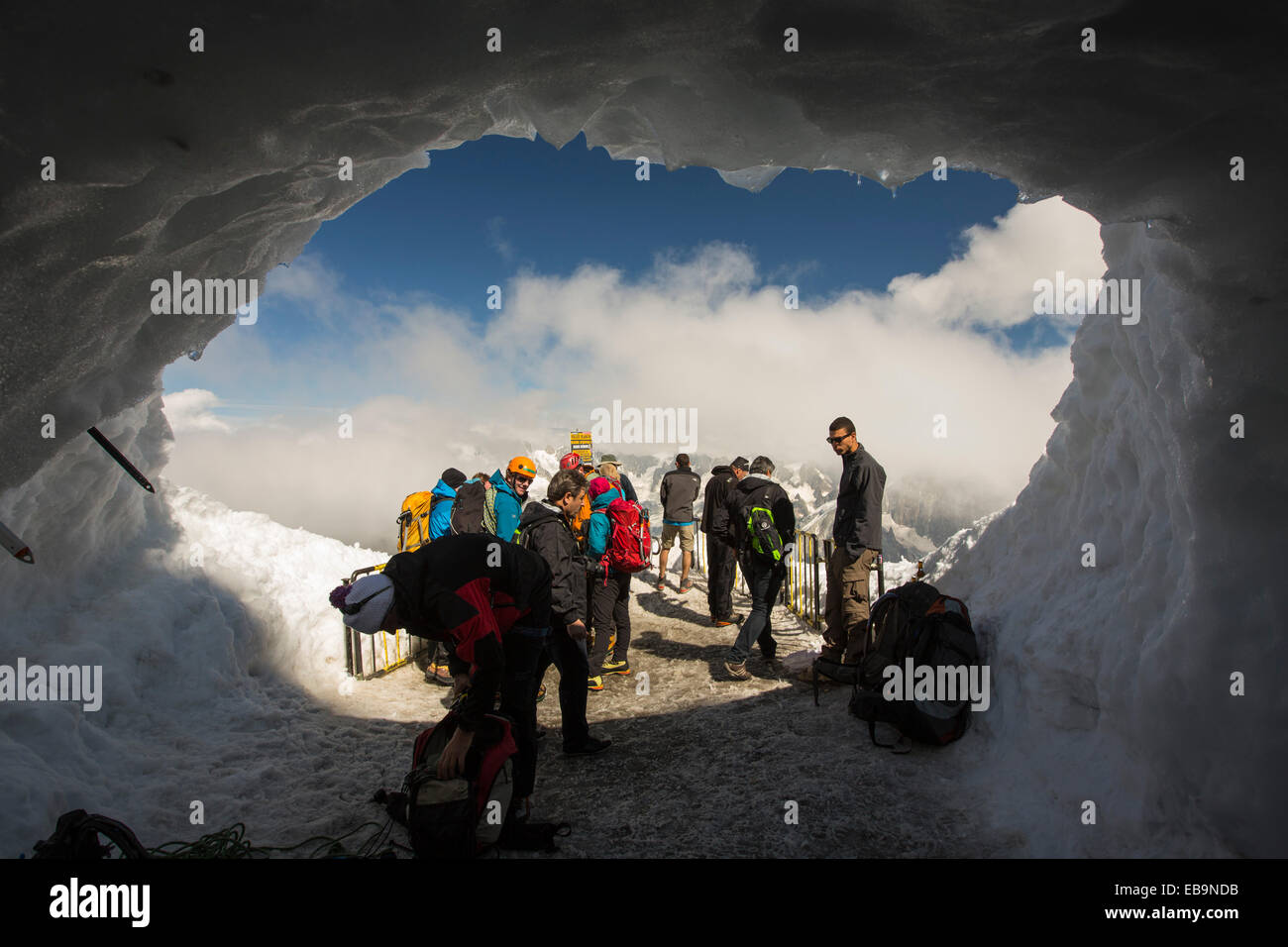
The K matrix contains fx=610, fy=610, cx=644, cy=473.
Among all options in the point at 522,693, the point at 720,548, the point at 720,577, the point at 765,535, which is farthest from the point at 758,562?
the point at 522,693

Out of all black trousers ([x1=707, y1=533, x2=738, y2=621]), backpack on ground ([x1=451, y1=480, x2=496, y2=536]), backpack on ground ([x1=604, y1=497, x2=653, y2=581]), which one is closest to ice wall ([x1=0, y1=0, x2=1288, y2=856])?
backpack on ground ([x1=451, y1=480, x2=496, y2=536])

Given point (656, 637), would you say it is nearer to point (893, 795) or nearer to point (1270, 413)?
point (893, 795)

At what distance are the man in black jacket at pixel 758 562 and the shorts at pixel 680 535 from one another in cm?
449

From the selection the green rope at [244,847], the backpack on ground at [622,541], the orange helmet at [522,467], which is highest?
the orange helmet at [522,467]

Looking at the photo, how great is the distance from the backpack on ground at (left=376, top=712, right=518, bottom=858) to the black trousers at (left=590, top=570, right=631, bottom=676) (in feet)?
9.71

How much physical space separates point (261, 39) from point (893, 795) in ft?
17.8

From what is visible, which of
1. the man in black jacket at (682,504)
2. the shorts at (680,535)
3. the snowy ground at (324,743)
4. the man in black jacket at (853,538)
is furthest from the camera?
the shorts at (680,535)

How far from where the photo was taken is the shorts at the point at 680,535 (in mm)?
11234

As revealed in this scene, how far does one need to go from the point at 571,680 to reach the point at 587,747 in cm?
60

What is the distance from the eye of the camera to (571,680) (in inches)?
190

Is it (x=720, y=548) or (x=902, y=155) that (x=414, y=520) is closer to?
(x=720, y=548)

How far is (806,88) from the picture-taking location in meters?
3.26

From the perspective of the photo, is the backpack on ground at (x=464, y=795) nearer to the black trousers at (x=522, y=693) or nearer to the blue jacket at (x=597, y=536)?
the black trousers at (x=522, y=693)

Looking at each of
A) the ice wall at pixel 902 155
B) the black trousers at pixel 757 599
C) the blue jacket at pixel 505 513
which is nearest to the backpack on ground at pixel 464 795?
Result: the blue jacket at pixel 505 513
